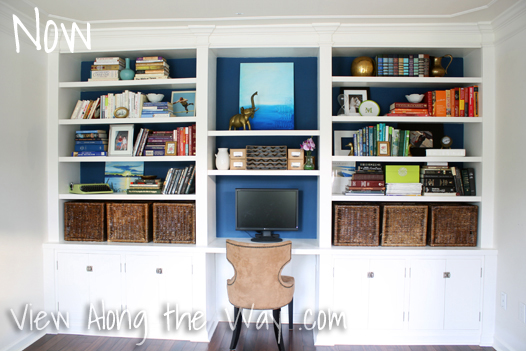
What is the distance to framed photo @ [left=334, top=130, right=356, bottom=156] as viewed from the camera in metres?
3.35

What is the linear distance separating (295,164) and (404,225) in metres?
1.06

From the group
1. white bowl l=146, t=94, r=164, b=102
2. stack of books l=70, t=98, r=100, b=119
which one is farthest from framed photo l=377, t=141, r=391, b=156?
stack of books l=70, t=98, r=100, b=119

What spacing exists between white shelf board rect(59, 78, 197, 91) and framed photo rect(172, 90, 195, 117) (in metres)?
0.06

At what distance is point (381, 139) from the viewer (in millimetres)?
3096

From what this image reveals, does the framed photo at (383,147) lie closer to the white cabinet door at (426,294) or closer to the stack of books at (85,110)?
the white cabinet door at (426,294)

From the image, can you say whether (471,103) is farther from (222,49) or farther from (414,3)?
(222,49)

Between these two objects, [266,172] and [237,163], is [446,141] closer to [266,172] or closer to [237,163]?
[266,172]

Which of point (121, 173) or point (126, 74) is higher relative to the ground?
point (126, 74)

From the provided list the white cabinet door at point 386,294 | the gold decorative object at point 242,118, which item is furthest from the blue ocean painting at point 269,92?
the white cabinet door at point 386,294

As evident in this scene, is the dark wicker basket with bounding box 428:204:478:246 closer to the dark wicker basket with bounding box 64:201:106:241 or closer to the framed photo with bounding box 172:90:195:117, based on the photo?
the framed photo with bounding box 172:90:195:117

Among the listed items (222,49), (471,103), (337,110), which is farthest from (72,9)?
(471,103)

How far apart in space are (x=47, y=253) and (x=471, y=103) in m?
3.88

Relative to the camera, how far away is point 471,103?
3.05 m

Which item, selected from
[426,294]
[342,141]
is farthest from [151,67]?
[426,294]
